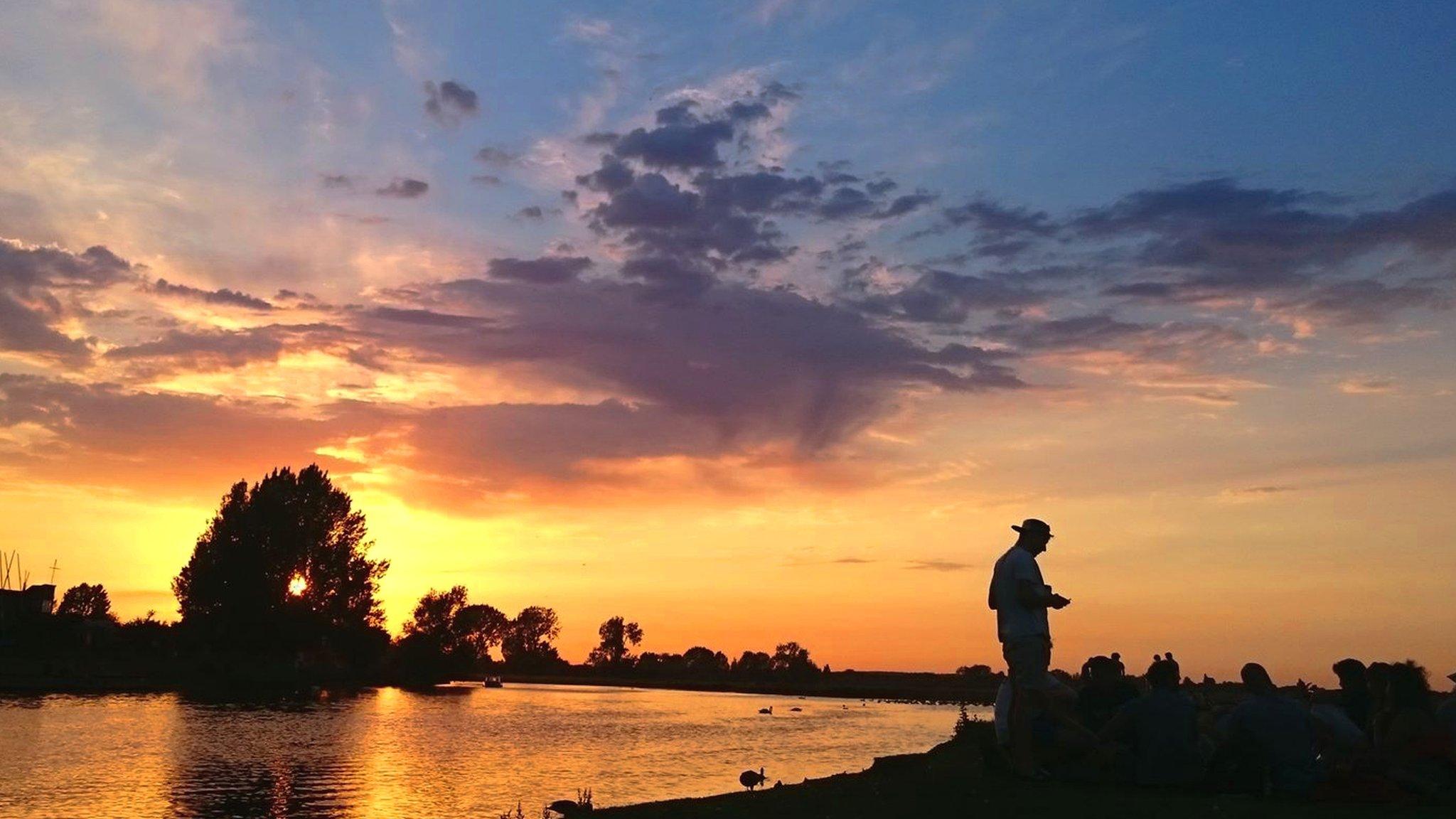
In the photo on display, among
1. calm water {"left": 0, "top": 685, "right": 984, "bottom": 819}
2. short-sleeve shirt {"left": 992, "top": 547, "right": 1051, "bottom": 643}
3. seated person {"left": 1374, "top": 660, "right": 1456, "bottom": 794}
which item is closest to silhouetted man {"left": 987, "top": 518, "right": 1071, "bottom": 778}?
short-sleeve shirt {"left": 992, "top": 547, "right": 1051, "bottom": 643}

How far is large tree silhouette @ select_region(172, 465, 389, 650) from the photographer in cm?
10619

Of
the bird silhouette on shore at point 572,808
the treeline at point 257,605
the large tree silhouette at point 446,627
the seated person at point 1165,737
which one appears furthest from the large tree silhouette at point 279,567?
the seated person at point 1165,737

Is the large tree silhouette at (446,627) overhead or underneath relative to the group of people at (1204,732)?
overhead

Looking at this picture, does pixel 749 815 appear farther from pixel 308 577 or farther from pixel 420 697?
pixel 420 697

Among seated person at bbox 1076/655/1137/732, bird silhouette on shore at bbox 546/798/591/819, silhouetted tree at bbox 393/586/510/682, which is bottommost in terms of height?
bird silhouette on shore at bbox 546/798/591/819

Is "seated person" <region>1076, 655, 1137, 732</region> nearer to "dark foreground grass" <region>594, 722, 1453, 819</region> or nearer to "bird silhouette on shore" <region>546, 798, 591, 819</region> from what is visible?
"dark foreground grass" <region>594, 722, 1453, 819</region>

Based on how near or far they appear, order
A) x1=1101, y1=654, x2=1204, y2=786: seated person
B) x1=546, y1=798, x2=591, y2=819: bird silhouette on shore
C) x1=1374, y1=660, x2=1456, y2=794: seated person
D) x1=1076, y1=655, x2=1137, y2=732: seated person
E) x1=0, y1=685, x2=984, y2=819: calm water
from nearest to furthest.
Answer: x1=1374, y1=660, x2=1456, y2=794: seated person < x1=1101, y1=654, x2=1204, y2=786: seated person < x1=1076, y1=655, x2=1137, y2=732: seated person < x1=546, y1=798, x2=591, y2=819: bird silhouette on shore < x1=0, y1=685, x2=984, y2=819: calm water

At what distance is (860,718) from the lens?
101 metres

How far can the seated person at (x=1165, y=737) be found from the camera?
12414mm

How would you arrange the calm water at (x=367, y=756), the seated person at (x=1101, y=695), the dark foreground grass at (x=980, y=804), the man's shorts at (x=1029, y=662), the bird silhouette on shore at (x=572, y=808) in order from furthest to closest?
the calm water at (x=367, y=756), the bird silhouette on shore at (x=572, y=808), the seated person at (x=1101, y=695), the man's shorts at (x=1029, y=662), the dark foreground grass at (x=980, y=804)

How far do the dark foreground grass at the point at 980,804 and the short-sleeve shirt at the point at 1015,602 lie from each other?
1.69 meters

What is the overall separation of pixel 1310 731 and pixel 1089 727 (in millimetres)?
3013

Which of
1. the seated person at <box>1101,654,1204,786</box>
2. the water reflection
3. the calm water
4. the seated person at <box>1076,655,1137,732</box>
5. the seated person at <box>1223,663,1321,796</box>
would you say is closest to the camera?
the seated person at <box>1223,663,1321,796</box>

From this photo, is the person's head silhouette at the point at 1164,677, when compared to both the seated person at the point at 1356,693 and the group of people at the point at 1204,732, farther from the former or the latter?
the seated person at the point at 1356,693
